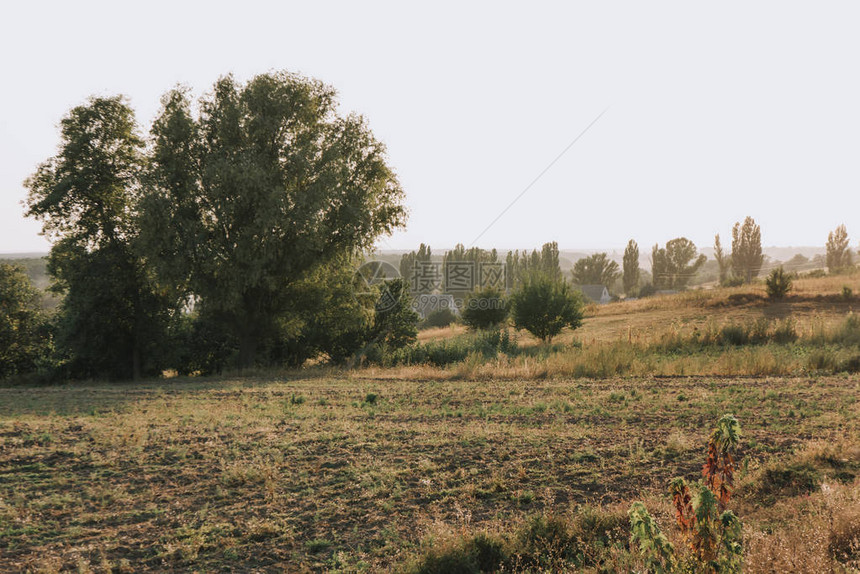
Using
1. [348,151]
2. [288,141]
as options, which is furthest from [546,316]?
[288,141]

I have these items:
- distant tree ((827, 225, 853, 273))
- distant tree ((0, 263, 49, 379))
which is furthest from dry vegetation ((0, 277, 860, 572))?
distant tree ((827, 225, 853, 273))

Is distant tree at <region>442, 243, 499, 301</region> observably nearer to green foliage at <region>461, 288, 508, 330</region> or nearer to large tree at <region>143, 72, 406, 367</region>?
green foliage at <region>461, 288, 508, 330</region>

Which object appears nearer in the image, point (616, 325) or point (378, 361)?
point (378, 361)

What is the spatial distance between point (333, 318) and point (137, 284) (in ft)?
28.1

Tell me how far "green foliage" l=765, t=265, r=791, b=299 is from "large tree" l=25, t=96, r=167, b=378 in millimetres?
37214

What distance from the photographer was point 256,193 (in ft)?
61.9

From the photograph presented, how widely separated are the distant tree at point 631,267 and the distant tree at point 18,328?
95201 mm

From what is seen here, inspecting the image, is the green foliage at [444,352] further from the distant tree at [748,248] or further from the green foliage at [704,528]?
the distant tree at [748,248]

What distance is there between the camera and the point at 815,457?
6.12 m

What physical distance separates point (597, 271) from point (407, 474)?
105377 mm

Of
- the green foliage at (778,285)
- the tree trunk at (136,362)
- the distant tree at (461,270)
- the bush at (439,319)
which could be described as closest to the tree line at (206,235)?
the tree trunk at (136,362)

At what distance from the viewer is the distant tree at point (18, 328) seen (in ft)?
75.3

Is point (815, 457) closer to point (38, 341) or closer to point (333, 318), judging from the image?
point (333, 318)

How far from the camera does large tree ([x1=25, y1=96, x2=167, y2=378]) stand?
20328 millimetres
